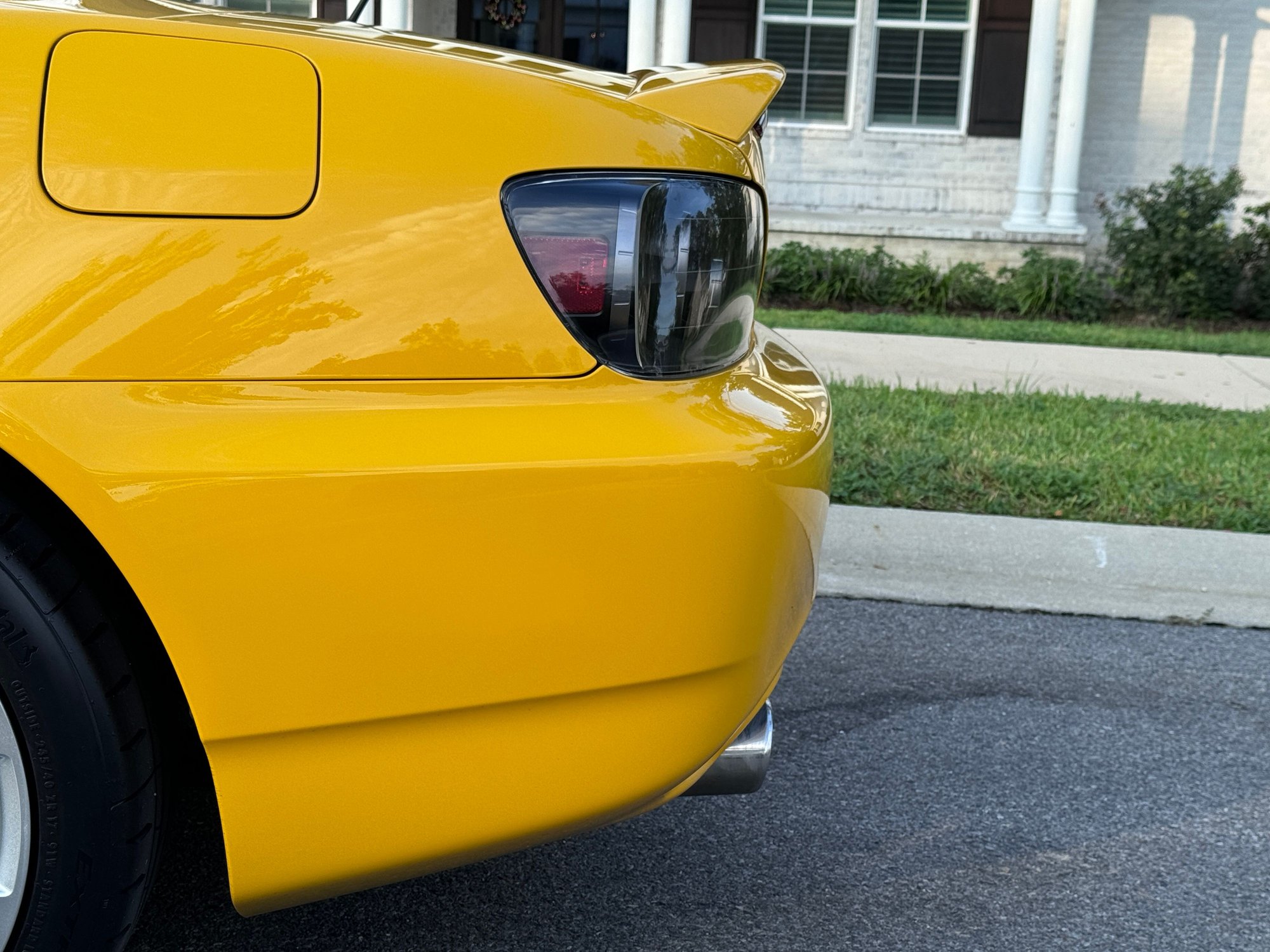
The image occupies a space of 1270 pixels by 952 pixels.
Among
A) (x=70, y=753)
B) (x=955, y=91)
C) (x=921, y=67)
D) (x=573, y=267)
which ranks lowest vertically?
(x=70, y=753)

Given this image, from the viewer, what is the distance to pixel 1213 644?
342cm

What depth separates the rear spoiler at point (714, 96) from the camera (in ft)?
5.67

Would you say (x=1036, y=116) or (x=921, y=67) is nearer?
(x=1036, y=116)

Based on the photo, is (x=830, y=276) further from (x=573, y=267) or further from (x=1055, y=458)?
(x=573, y=267)

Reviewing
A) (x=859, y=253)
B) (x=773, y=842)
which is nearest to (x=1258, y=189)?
(x=859, y=253)

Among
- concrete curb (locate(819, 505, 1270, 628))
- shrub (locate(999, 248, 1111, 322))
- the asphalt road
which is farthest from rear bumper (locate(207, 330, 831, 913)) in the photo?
shrub (locate(999, 248, 1111, 322))

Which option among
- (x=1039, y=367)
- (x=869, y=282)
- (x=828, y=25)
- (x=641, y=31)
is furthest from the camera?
(x=828, y=25)

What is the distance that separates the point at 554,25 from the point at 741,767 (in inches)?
503

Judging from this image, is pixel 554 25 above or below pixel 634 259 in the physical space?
above

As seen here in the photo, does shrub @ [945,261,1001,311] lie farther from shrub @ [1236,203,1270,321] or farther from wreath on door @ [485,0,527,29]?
wreath on door @ [485,0,527,29]

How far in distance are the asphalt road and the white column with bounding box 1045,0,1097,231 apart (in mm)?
9676

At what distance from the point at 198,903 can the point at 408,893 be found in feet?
1.10

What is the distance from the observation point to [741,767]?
182 centimetres

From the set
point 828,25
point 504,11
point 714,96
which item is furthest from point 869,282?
point 714,96
